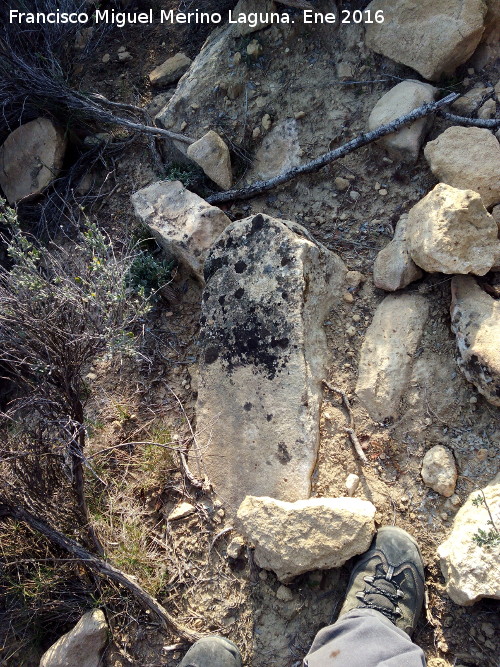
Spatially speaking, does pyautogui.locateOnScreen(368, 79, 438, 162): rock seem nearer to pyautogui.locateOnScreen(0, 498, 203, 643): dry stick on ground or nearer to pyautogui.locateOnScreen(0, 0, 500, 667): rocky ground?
pyautogui.locateOnScreen(0, 0, 500, 667): rocky ground

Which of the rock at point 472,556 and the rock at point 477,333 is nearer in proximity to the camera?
the rock at point 472,556

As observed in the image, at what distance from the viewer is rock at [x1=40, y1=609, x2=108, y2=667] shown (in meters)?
2.50

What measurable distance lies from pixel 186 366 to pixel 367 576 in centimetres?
140

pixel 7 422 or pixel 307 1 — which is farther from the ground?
pixel 307 1

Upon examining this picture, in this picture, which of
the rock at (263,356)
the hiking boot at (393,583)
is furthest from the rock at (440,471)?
the rock at (263,356)

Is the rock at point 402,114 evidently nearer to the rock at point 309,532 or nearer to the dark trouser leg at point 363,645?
the rock at point 309,532

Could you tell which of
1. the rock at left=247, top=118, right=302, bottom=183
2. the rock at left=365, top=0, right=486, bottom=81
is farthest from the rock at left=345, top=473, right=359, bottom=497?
the rock at left=365, top=0, right=486, bottom=81

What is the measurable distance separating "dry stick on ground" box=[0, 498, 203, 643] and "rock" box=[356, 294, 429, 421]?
127cm

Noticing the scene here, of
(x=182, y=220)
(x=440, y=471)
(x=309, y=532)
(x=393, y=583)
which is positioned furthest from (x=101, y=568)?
(x=182, y=220)

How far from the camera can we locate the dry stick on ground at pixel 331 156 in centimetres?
280

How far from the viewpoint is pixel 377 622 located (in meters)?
2.11

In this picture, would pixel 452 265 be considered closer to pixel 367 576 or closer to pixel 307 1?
pixel 367 576

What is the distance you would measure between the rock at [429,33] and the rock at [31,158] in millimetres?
2132

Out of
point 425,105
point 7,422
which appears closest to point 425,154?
point 425,105
